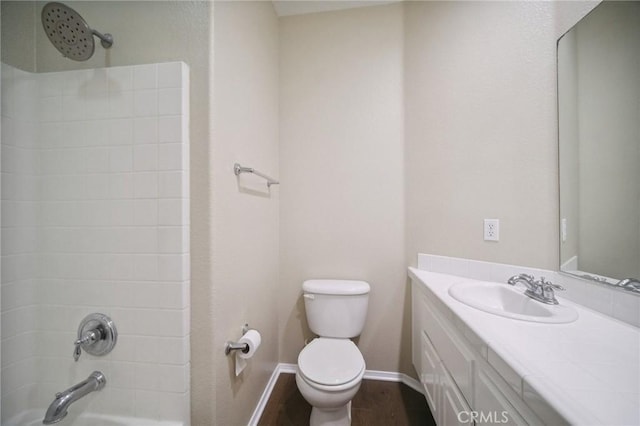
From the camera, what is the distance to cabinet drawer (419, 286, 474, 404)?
30.2 inches

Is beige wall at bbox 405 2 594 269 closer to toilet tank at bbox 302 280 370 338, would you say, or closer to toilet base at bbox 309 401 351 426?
toilet tank at bbox 302 280 370 338

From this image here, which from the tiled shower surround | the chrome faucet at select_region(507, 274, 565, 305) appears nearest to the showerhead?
the tiled shower surround

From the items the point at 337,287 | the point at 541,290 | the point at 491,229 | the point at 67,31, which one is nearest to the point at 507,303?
the point at 541,290

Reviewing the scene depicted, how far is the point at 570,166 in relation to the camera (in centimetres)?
98

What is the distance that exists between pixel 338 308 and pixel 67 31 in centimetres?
173

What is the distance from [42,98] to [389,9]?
1980 millimetres

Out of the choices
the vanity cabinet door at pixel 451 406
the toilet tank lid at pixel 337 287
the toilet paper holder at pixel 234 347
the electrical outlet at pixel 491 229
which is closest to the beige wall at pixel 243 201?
the toilet paper holder at pixel 234 347

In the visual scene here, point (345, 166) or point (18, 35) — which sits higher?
point (18, 35)

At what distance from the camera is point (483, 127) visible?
1.22 meters

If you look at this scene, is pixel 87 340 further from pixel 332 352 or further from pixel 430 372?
pixel 430 372

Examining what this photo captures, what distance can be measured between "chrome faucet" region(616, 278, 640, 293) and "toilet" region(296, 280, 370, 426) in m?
1.04

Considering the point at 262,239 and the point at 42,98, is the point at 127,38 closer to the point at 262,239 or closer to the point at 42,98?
the point at 42,98

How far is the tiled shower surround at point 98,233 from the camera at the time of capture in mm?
859

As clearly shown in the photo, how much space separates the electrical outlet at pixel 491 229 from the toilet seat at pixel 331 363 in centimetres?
94
